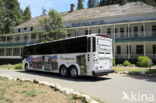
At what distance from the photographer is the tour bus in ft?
32.8

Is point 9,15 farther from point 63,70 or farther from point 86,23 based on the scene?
point 63,70

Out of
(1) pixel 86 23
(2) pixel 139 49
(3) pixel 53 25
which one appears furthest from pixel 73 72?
(1) pixel 86 23

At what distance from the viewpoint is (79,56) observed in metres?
10.8

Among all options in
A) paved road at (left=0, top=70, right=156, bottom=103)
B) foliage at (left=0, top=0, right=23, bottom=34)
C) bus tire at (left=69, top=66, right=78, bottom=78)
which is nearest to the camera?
paved road at (left=0, top=70, right=156, bottom=103)

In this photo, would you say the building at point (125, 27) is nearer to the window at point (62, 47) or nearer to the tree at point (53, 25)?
the tree at point (53, 25)

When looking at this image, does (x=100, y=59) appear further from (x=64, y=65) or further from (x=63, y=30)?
(x=63, y=30)

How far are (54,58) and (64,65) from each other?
57.5 inches

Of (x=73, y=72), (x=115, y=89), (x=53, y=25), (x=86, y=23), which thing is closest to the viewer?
(x=115, y=89)

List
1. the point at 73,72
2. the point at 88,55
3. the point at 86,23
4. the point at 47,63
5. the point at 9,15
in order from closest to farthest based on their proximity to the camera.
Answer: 1. the point at 88,55
2. the point at 73,72
3. the point at 47,63
4. the point at 86,23
5. the point at 9,15

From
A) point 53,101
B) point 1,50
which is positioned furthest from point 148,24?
point 1,50

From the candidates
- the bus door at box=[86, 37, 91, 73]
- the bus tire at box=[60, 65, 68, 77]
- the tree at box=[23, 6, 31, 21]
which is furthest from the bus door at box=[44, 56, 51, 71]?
the tree at box=[23, 6, 31, 21]

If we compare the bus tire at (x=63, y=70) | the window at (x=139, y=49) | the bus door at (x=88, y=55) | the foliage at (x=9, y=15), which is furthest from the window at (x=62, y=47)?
the foliage at (x=9, y=15)

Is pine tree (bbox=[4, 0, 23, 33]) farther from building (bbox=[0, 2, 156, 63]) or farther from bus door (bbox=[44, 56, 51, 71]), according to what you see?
bus door (bbox=[44, 56, 51, 71])

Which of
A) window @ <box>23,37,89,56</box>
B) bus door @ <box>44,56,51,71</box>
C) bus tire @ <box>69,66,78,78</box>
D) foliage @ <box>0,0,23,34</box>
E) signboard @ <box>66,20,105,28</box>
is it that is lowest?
bus tire @ <box>69,66,78,78</box>
